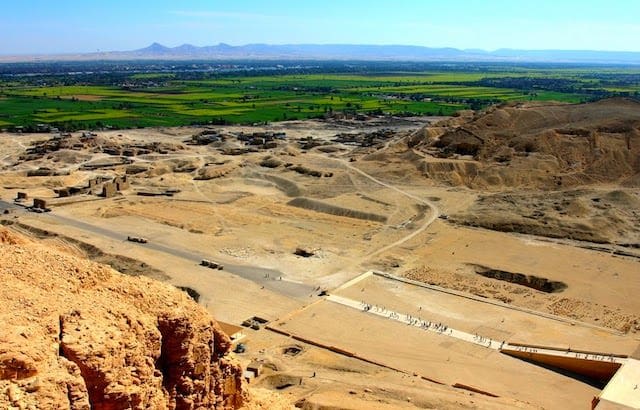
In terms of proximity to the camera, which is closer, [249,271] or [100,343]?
[100,343]

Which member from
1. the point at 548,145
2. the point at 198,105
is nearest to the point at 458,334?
the point at 548,145

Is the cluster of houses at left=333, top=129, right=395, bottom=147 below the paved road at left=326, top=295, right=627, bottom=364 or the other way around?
the other way around

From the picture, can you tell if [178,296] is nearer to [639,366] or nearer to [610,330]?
[639,366]

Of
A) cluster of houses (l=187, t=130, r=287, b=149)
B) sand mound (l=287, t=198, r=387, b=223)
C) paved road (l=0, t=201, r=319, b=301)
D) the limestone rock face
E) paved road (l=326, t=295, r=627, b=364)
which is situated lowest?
paved road (l=326, t=295, r=627, b=364)

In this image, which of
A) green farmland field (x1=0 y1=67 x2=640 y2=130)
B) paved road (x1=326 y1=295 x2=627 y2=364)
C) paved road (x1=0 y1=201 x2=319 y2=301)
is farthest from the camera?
green farmland field (x1=0 y1=67 x2=640 y2=130)

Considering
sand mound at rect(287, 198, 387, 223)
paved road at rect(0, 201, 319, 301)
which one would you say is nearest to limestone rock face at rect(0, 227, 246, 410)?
paved road at rect(0, 201, 319, 301)

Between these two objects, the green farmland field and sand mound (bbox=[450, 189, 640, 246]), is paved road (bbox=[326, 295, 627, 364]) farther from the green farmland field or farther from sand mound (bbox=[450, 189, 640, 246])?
the green farmland field

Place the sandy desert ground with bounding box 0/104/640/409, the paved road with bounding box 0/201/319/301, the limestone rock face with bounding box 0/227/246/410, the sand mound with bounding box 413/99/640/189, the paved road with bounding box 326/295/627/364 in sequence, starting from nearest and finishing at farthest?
1. the limestone rock face with bounding box 0/227/246/410
2. the sandy desert ground with bounding box 0/104/640/409
3. the paved road with bounding box 326/295/627/364
4. the paved road with bounding box 0/201/319/301
5. the sand mound with bounding box 413/99/640/189

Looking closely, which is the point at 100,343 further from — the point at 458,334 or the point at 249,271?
the point at 249,271
